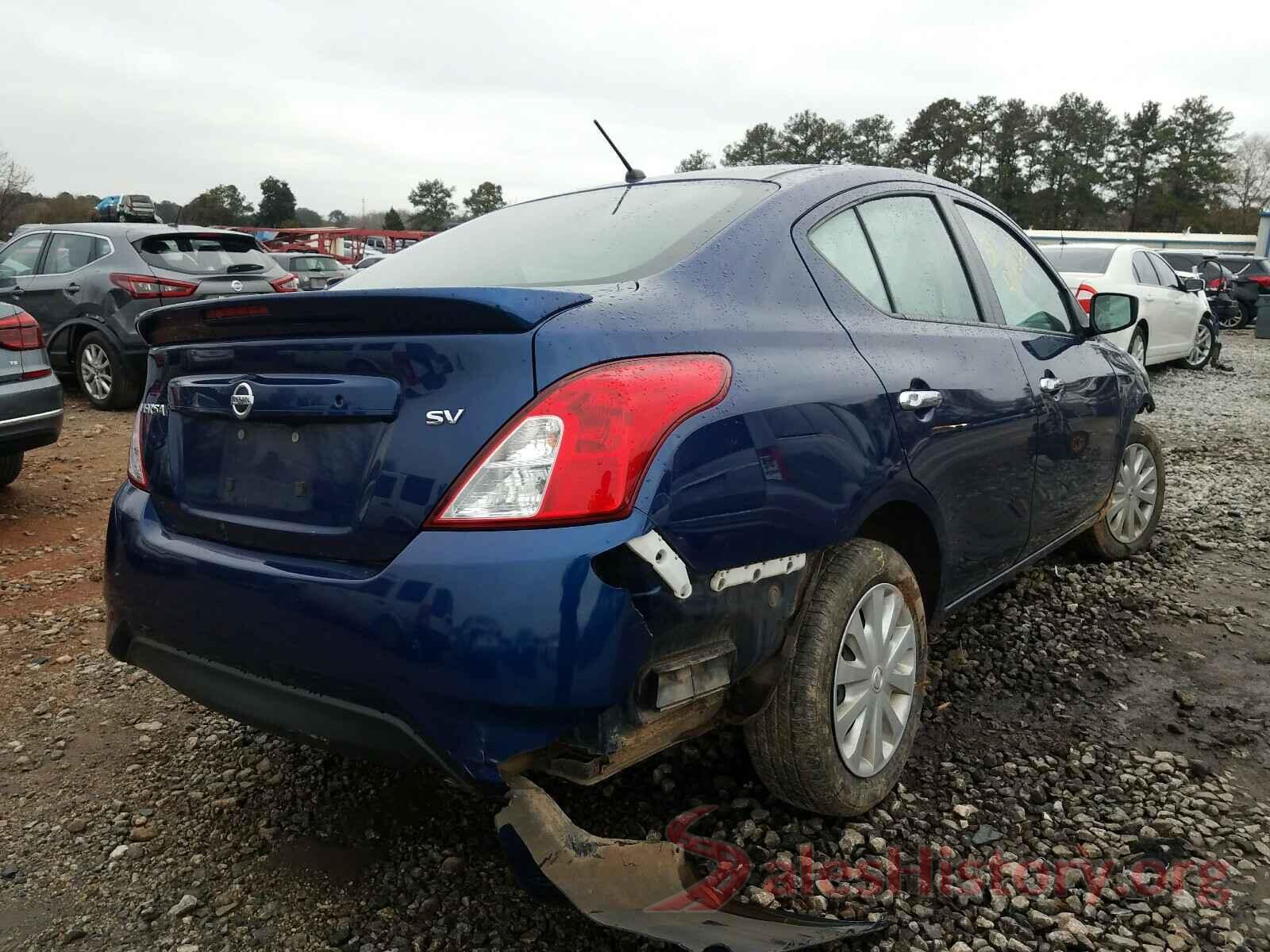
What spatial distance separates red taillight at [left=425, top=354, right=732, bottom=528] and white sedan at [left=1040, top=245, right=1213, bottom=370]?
802cm

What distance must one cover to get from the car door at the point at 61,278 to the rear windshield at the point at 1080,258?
29.9 ft

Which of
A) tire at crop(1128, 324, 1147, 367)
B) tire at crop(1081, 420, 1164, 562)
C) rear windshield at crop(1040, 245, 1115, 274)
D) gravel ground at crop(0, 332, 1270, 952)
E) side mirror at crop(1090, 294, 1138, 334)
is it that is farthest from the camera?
tire at crop(1128, 324, 1147, 367)

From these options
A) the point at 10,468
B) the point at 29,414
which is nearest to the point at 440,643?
the point at 29,414

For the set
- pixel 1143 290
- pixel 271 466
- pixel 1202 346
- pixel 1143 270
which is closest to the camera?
pixel 271 466

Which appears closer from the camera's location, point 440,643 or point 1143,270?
point 440,643

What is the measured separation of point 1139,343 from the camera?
10.5 m

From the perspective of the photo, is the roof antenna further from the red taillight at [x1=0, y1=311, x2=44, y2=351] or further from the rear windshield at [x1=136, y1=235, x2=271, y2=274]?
the rear windshield at [x1=136, y1=235, x2=271, y2=274]

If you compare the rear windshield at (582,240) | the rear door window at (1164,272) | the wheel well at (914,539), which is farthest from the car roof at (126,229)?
the rear door window at (1164,272)

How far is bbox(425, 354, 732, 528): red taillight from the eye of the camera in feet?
5.38

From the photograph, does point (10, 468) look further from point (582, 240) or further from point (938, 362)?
point (938, 362)

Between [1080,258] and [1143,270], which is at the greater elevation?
[1080,258]

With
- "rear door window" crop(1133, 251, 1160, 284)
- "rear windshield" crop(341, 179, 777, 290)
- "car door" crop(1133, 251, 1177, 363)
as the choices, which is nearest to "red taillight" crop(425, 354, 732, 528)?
"rear windshield" crop(341, 179, 777, 290)

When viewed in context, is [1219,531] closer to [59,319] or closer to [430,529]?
[430,529]

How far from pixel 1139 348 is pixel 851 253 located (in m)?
9.51
